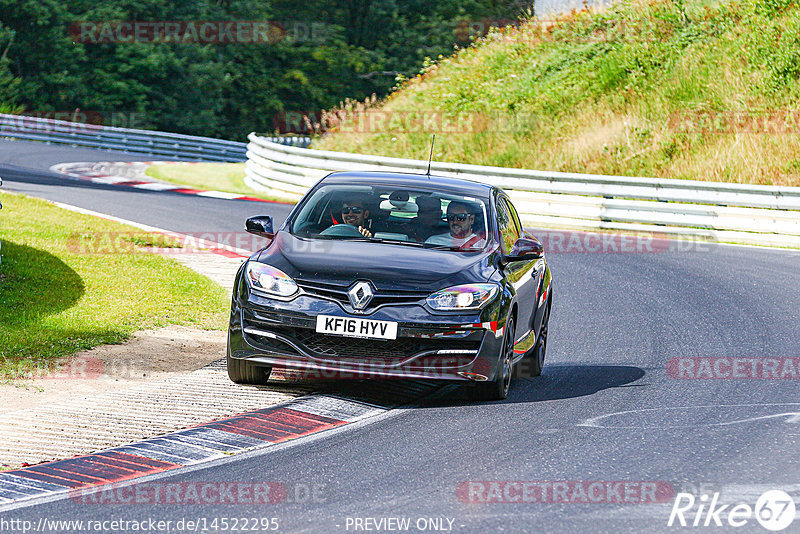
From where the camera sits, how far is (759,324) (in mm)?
12383

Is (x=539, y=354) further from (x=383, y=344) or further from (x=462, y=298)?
(x=383, y=344)

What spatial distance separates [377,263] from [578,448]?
202 centimetres

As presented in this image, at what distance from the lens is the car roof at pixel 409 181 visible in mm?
9641

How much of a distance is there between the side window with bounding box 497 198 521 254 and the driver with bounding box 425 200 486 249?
0.81 feet

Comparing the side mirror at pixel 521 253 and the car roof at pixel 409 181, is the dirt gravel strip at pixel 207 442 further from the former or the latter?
the car roof at pixel 409 181

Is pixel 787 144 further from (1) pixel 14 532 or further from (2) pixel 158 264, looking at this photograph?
(1) pixel 14 532

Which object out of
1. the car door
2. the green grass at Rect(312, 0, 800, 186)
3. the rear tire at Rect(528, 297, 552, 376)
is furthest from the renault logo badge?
the green grass at Rect(312, 0, 800, 186)

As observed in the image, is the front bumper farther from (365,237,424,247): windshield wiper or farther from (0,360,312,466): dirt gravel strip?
(365,237,424,247): windshield wiper

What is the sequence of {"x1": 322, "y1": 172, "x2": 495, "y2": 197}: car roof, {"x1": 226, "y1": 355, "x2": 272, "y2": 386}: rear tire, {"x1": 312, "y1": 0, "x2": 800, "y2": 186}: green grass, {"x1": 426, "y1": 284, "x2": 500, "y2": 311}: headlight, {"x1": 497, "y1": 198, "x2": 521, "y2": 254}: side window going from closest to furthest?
{"x1": 426, "y1": 284, "x2": 500, "y2": 311}: headlight
{"x1": 226, "y1": 355, "x2": 272, "y2": 386}: rear tire
{"x1": 497, "y1": 198, "x2": 521, "y2": 254}: side window
{"x1": 322, "y1": 172, "x2": 495, "y2": 197}: car roof
{"x1": 312, "y1": 0, "x2": 800, "y2": 186}: green grass

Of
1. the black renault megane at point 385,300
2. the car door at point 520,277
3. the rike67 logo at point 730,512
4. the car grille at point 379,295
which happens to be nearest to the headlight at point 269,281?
the black renault megane at point 385,300

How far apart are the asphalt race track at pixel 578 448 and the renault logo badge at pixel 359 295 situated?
2.61ft

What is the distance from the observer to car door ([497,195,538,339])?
9.00 m

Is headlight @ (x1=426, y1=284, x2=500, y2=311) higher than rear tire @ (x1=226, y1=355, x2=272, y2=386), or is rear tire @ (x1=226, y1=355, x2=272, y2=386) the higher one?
headlight @ (x1=426, y1=284, x2=500, y2=311)

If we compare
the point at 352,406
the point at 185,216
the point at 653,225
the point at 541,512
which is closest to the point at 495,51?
the point at 653,225
